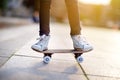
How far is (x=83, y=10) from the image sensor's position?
15977 millimetres

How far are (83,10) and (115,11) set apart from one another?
209 centimetres

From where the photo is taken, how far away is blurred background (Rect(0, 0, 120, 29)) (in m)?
14.7

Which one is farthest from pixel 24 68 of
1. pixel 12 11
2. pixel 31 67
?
pixel 12 11

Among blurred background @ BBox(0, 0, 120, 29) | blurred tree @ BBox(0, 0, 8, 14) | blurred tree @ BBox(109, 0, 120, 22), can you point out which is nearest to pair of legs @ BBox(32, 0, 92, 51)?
blurred background @ BBox(0, 0, 120, 29)

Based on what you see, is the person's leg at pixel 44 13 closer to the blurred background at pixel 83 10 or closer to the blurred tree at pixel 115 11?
the blurred background at pixel 83 10

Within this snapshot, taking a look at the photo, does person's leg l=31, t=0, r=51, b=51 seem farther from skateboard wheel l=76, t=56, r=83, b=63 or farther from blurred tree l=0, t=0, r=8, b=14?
blurred tree l=0, t=0, r=8, b=14

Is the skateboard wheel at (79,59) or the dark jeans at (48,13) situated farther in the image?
the skateboard wheel at (79,59)

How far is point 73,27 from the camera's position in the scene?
7.59 feet

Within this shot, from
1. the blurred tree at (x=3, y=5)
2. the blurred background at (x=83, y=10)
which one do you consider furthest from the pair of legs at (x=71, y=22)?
the blurred tree at (x=3, y=5)

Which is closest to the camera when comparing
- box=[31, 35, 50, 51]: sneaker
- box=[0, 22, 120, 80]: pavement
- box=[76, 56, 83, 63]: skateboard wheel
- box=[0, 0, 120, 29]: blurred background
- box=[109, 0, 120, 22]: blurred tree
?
box=[0, 22, 120, 80]: pavement

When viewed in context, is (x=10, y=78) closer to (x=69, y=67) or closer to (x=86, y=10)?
(x=69, y=67)

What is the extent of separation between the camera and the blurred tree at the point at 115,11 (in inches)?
564

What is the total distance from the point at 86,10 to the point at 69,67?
45.6ft

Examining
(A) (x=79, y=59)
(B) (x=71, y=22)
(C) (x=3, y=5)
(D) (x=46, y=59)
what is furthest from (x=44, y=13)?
(C) (x=3, y=5)
